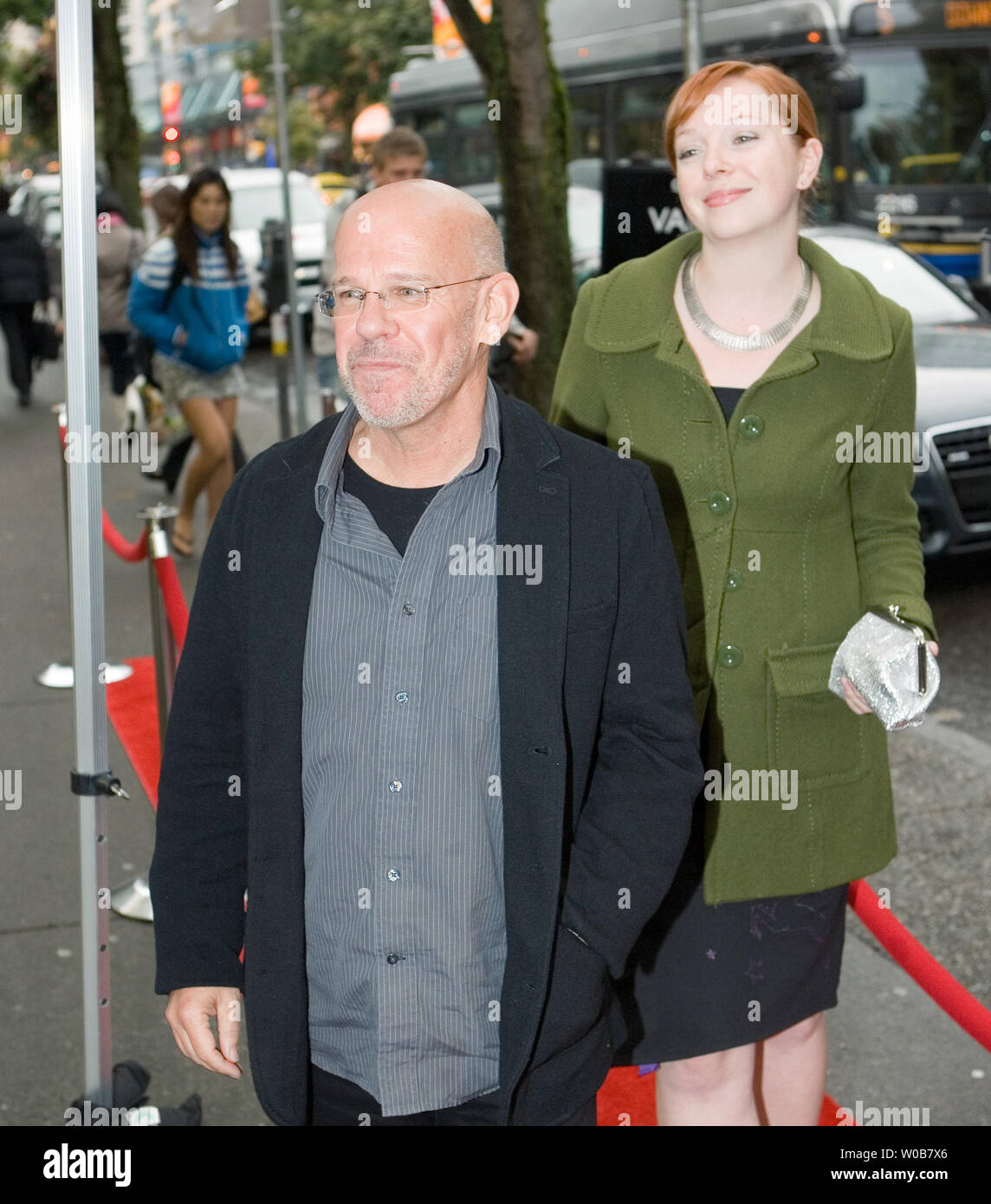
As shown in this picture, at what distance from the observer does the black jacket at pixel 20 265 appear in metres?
15.0

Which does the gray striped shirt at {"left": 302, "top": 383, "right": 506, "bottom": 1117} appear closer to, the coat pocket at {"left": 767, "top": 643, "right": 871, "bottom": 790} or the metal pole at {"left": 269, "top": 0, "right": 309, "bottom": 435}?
the coat pocket at {"left": 767, "top": 643, "right": 871, "bottom": 790}

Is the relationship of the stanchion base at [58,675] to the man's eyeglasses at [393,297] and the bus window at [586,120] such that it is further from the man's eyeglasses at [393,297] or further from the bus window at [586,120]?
the bus window at [586,120]

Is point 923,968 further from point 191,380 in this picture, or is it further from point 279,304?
point 279,304

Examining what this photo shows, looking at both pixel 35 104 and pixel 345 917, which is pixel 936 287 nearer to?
pixel 345 917

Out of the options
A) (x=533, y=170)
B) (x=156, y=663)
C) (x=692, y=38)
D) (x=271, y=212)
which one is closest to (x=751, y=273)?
(x=156, y=663)

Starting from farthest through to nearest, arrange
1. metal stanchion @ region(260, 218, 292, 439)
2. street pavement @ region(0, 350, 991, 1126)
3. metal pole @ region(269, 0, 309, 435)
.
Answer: metal stanchion @ region(260, 218, 292, 439) → metal pole @ region(269, 0, 309, 435) → street pavement @ region(0, 350, 991, 1126)

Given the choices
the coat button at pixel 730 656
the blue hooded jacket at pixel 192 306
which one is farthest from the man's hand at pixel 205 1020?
the blue hooded jacket at pixel 192 306

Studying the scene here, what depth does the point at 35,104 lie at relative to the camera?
42.3 meters

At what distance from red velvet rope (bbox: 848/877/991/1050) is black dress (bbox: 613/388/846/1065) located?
153 mm

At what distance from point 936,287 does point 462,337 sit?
8.27 metres

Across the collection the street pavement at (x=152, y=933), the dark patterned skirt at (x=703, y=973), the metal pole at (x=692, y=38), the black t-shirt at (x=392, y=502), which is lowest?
the street pavement at (x=152, y=933)

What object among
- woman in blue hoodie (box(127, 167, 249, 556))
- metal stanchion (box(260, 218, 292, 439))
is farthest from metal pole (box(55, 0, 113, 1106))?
metal stanchion (box(260, 218, 292, 439))

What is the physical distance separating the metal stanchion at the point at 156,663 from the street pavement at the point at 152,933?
54mm

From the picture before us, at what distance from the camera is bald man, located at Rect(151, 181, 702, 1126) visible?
86.3 inches
